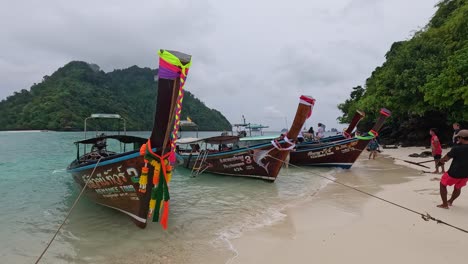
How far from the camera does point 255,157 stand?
11453 millimetres

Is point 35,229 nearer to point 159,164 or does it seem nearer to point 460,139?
point 159,164

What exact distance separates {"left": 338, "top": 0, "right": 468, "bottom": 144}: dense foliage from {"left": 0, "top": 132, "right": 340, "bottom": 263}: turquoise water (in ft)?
31.8

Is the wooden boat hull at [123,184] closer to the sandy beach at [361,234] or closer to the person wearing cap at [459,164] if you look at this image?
the sandy beach at [361,234]

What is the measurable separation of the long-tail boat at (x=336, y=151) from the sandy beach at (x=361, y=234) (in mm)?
5657

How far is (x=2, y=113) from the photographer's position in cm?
8600

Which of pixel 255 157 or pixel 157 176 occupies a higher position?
pixel 157 176

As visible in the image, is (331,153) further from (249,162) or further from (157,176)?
(157,176)

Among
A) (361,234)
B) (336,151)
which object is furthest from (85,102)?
(361,234)

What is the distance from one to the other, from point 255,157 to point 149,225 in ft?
19.0

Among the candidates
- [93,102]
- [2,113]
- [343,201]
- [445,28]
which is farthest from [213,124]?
[343,201]

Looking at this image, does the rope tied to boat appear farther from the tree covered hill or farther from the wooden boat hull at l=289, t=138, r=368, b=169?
the tree covered hill

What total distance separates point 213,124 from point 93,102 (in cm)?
3654

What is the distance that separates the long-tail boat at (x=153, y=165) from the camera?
473cm

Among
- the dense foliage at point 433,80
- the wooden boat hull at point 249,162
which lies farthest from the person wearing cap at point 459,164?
the dense foliage at point 433,80
